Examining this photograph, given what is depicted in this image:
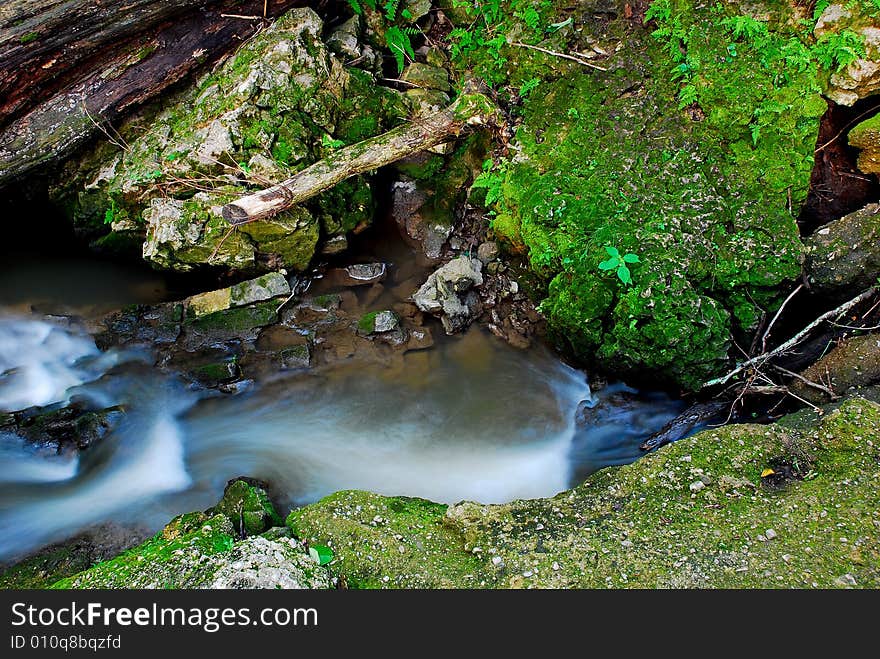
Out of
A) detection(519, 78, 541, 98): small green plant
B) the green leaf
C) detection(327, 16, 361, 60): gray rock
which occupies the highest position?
detection(327, 16, 361, 60): gray rock

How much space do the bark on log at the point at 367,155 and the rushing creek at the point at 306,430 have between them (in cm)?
186

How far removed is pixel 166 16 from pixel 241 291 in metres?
3.01

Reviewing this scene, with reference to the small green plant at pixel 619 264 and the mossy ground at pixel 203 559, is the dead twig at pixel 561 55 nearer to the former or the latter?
the small green plant at pixel 619 264

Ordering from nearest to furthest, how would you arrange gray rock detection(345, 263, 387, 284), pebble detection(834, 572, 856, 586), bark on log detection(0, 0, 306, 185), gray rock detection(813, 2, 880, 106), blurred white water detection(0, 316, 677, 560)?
1. pebble detection(834, 572, 856, 586)
2. gray rock detection(813, 2, 880, 106)
3. blurred white water detection(0, 316, 677, 560)
4. bark on log detection(0, 0, 306, 185)
5. gray rock detection(345, 263, 387, 284)

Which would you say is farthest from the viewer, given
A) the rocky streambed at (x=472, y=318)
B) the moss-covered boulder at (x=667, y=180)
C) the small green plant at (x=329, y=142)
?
the small green plant at (x=329, y=142)

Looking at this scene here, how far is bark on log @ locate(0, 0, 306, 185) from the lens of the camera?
16.9 feet

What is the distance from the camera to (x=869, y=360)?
13.6 feet

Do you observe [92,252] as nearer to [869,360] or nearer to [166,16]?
[166,16]

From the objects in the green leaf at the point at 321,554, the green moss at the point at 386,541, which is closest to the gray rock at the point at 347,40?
the green moss at the point at 386,541

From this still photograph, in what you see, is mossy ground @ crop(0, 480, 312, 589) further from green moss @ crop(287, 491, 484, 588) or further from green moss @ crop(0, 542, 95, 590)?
green moss @ crop(287, 491, 484, 588)

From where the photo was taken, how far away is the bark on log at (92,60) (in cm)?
514

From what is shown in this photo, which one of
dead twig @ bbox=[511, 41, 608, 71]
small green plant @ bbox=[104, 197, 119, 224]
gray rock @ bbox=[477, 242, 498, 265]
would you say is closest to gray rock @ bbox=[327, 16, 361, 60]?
dead twig @ bbox=[511, 41, 608, 71]

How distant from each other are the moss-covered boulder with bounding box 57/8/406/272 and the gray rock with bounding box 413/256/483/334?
4.51ft

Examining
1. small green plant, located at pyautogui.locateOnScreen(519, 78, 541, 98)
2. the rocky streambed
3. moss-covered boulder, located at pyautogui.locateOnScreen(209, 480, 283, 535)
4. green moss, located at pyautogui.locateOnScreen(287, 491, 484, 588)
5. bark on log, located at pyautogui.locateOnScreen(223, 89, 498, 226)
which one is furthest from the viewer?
small green plant, located at pyautogui.locateOnScreen(519, 78, 541, 98)
